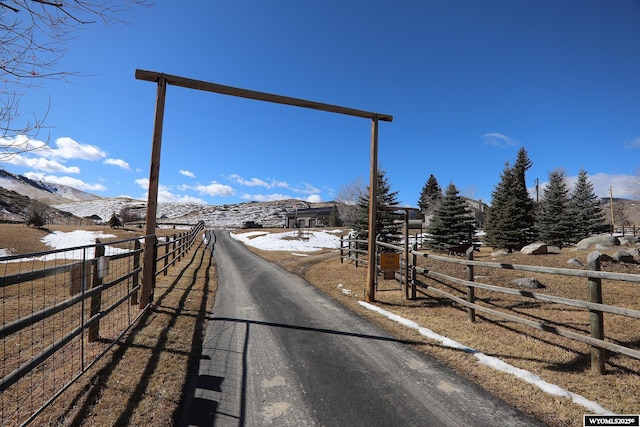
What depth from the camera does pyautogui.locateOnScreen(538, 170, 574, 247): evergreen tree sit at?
102 feet

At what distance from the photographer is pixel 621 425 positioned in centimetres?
316

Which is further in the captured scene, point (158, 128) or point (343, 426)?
point (158, 128)

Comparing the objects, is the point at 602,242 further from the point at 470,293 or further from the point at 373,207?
the point at 373,207

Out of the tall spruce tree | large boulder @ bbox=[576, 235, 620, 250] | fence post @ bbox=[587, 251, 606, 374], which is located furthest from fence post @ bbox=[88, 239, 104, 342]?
the tall spruce tree

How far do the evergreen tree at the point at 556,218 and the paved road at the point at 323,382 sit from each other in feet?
111

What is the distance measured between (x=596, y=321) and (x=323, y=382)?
152 inches

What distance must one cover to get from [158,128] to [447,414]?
296 inches

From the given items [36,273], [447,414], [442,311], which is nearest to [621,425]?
[447,414]

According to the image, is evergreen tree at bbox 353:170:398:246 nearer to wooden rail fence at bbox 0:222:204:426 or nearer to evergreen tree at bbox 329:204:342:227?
wooden rail fence at bbox 0:222:204:426

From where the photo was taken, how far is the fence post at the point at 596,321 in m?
4.14

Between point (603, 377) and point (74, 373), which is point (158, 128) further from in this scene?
point (603, 377)

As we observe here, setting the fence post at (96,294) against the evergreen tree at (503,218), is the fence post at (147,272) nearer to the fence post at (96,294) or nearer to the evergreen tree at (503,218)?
the fence post at (96,294)

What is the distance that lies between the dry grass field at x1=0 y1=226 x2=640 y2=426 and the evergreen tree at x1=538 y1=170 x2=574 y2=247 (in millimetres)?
26344

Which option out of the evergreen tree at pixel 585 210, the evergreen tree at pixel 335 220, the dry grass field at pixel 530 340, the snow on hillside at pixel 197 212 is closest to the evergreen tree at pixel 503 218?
the evergreen tree at pixel 585 210
